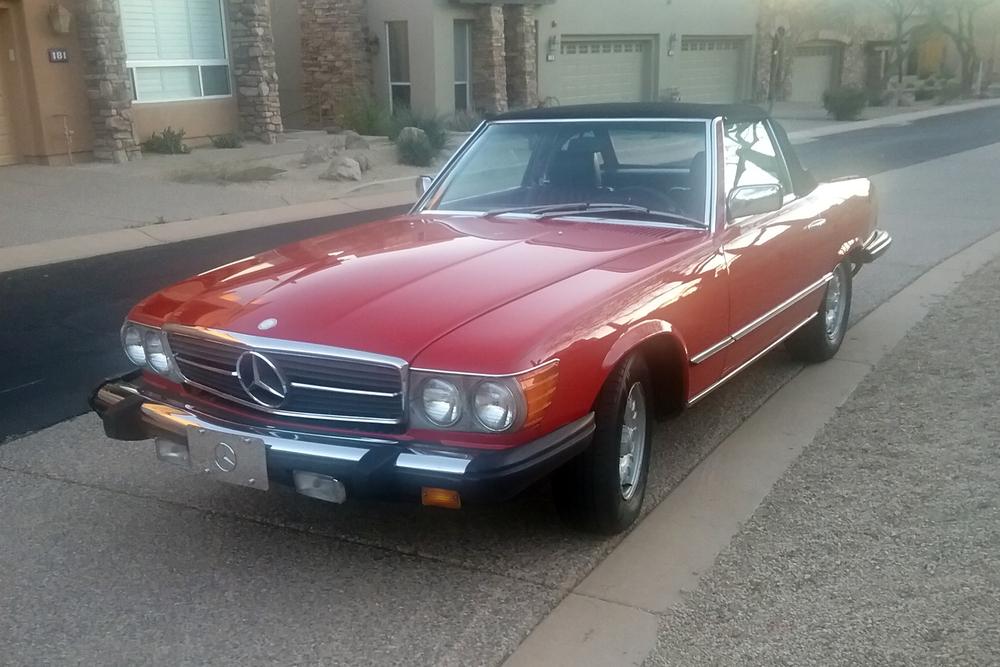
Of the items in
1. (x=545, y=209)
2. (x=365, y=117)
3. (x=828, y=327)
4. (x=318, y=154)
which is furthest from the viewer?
(x=365, y=117)

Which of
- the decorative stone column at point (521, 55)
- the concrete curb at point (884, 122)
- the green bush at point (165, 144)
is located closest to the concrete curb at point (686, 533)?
the green bush at point (165, 144)

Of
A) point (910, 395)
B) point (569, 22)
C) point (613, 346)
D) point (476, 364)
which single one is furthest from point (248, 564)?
point (569, 22)

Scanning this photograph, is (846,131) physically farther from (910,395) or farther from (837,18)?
(910,395)

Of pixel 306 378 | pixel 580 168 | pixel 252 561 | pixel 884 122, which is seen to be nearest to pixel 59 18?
pixel 580 168

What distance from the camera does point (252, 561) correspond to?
3787mm

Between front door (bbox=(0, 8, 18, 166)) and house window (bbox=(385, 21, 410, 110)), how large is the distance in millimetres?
9035

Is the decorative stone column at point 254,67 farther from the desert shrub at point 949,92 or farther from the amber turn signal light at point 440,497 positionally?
the desert shrub at point 949,92

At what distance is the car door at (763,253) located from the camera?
4.64 m

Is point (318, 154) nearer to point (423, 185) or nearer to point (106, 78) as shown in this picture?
point (106, 78)

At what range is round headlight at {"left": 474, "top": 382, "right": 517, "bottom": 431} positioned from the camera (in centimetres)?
323

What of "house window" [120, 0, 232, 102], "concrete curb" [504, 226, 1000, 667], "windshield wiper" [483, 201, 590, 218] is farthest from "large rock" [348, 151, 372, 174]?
"windshield wiper" [483, 201, 590, 218]

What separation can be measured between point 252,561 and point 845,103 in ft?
96.7

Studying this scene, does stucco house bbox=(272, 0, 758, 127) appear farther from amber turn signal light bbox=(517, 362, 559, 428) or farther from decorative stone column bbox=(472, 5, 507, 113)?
amber turn signal light bbox=(517, 362, 559, 428)

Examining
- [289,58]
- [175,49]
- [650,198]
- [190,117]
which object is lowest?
[190,117]
